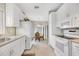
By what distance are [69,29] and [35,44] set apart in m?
0.64

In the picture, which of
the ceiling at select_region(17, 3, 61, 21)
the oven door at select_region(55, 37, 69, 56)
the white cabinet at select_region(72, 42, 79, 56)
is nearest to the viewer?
the white cabinet at select_region(72, 42, 79, 56)

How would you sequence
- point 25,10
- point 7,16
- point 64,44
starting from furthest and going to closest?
point 7,16, point 25,10, point 64,44

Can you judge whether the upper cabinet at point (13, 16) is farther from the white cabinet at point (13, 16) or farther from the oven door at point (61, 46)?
the oven door at point (61, 46)

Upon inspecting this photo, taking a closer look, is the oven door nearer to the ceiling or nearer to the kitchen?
the kitchen

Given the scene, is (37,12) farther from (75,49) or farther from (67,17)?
(75,49)

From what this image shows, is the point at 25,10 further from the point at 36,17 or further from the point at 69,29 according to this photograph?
the point at 69,29

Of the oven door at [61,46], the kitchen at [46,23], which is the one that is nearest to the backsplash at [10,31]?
the kitchen at [46,23]

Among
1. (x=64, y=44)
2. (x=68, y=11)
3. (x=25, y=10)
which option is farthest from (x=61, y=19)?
(x=25, y=10)

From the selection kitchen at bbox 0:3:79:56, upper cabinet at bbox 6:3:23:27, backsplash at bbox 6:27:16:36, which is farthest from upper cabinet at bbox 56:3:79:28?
backsplash at bbox 6:27:16:36

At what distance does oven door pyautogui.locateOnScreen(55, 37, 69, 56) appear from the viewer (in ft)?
4.54

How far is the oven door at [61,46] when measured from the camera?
4.54 ft

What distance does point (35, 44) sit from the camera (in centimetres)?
171

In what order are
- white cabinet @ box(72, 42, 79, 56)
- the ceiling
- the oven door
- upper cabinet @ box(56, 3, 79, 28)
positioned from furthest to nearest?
upper cabinet @ box(56, 3, 79, 28) → the ceiling → the oven door → white cabinet @ box(72, 42, 79, 56)

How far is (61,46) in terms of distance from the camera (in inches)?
60.6
